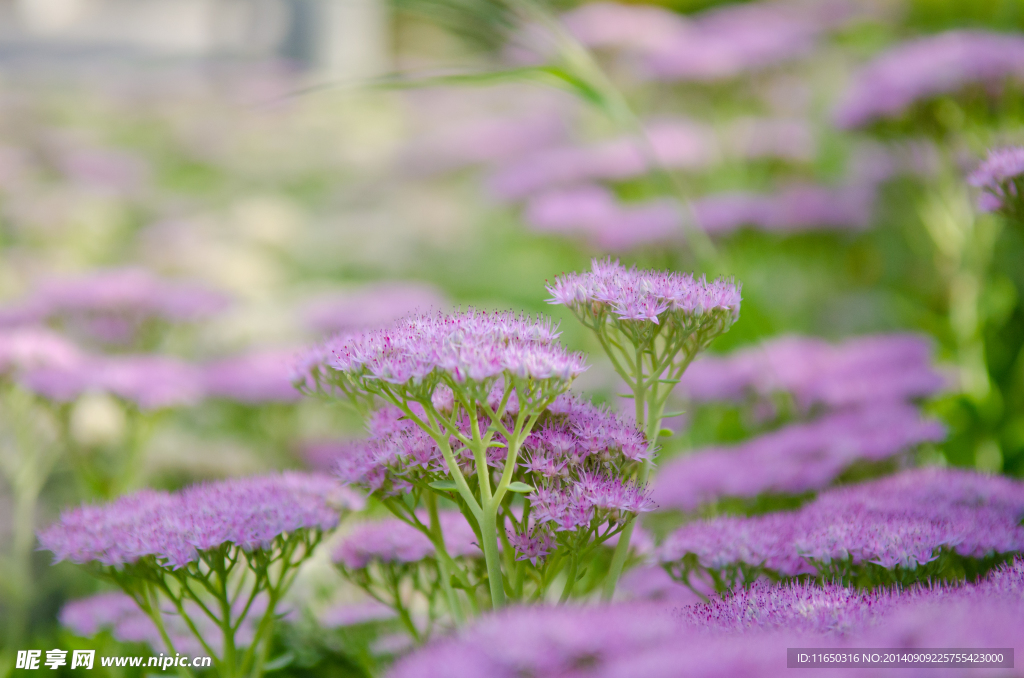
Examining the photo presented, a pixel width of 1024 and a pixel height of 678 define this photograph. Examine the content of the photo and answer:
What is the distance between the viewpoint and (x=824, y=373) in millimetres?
2170

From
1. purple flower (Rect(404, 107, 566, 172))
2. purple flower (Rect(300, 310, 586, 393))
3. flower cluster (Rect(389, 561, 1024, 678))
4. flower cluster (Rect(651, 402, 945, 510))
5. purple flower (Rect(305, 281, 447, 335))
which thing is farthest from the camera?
purple flower (Rect(404, 107, 566, 172))

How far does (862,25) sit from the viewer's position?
385 cm

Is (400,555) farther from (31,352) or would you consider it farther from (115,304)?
(115,304)

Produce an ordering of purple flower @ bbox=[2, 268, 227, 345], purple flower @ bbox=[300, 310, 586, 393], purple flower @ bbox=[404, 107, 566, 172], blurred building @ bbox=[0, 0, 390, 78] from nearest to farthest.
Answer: purple flower @ bbox=[300, 310, 586, 393] → purple flower @ bbox=[2, 268, 227, 345] → purple flower @ bbox=[404, 107, 566, 172] → blurred building @ bbox=[0, 0, 390, 78]

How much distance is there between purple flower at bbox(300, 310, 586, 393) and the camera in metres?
1.00

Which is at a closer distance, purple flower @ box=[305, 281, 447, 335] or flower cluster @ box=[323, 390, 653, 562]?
flower cluster @ box=[323, 390, 653, 562]

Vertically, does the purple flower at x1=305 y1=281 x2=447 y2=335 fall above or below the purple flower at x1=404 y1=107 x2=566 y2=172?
below


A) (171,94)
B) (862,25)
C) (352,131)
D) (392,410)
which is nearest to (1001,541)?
(392,410)

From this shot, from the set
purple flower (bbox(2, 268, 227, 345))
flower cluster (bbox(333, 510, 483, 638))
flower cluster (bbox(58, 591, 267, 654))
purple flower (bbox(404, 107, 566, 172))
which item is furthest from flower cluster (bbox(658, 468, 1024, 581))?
purple flower (bbox(404, 107, 566, 172))

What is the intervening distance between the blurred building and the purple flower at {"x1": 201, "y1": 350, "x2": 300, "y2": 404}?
6.36 metres

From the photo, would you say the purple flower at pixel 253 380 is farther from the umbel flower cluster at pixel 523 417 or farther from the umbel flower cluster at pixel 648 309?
the umbel flower cluster at pixel 648 309

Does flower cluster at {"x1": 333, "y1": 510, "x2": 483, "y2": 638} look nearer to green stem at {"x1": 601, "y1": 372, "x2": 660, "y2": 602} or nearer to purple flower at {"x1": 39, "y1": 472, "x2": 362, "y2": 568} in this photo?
purple flower at {"x1": 39, "y1": 472, "x2": 362, "y2": 568}

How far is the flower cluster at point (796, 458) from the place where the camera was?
1643 mm

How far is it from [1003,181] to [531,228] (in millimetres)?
1890
